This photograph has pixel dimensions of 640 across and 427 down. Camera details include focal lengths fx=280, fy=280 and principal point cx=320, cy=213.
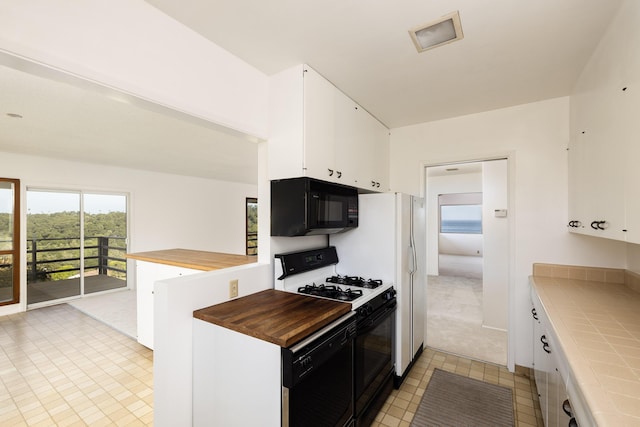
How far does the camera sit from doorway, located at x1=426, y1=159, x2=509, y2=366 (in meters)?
3.33

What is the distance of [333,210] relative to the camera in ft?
7.47

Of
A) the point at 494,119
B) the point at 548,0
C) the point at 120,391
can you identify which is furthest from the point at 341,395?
the point at 494,119

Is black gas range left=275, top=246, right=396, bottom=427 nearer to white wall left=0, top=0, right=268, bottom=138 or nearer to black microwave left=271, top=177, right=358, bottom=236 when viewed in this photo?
black microwave left=271, top=177, right=358, bottom=236

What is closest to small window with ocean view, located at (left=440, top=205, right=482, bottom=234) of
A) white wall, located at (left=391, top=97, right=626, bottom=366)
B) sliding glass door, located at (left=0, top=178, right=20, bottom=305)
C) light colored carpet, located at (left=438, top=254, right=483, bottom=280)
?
light colored carpet, located at (left=438, top=254, right=483, bottom=280)

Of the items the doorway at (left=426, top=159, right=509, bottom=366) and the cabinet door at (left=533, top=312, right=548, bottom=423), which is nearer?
the cabinet door at (left=533, top=312, right=548, bottom=423)

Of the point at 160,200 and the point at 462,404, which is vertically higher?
the point at 160,200

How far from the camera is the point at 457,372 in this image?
106 inches

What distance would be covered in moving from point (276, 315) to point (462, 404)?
1802 mm

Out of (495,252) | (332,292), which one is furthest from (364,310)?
(495,252)

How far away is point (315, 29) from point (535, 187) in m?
2.41

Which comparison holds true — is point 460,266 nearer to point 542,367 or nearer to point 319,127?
point 542,367

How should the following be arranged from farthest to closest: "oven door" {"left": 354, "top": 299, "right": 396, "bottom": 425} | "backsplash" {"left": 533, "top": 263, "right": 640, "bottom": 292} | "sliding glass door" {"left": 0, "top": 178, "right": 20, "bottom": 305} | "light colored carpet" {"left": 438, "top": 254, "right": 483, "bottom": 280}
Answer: "light colored carpet" {"left": 438, "top": 254, "right": 483, "bottom": 280} < "sliding glass door" {"left": 0, "top": 178, "right": 20, "bottom": 305} < "backsplash" {"left": 533, "top": 263, "right": 640, "bottom": 292} < "oven door" {"left": 354, "top": 299, "right": 396, "bottom": 425}

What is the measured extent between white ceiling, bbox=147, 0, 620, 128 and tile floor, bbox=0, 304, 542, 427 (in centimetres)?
256

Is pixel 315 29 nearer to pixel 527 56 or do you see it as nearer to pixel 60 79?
pixel 60 79
